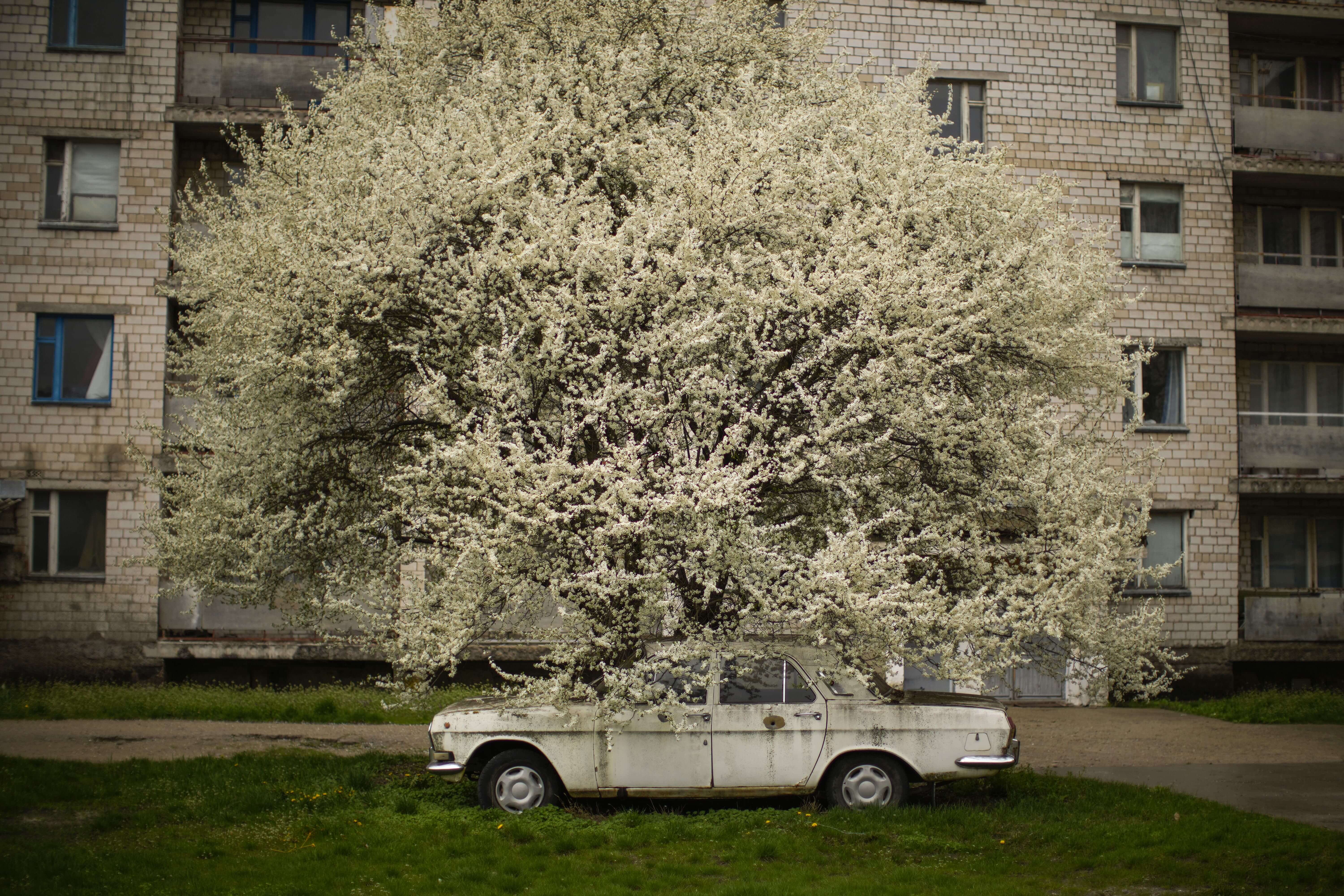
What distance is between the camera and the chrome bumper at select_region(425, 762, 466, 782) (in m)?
9.69

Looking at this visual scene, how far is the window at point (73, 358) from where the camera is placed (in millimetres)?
19938

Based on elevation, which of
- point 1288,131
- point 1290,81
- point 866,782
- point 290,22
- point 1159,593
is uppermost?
point 290,22

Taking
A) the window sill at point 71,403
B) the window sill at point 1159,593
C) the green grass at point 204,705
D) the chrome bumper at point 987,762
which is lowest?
the green grass at point 204,705

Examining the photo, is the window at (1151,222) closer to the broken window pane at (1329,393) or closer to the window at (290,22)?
the broken window pane at (1329,393)

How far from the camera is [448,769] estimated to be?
970 centimetres

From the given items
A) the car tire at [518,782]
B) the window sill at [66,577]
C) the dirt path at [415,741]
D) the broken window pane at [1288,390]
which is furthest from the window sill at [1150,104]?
the window sill at [66,577]

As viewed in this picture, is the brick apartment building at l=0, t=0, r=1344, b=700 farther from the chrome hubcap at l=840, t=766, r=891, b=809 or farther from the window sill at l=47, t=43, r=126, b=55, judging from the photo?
the chrome hubcap at l=840, t=766, r=891, b=809

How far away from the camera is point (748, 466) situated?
29.2ft

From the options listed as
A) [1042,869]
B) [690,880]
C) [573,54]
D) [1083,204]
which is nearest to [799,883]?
[690,880]

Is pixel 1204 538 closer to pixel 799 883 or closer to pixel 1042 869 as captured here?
pixel 1042 869

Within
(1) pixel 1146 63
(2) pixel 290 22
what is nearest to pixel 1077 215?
(1) pixel 1146 63

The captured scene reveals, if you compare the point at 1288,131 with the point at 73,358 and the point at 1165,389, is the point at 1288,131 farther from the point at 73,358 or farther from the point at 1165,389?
the point at 73,358

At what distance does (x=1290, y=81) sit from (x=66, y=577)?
24.8m

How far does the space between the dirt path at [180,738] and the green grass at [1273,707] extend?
41.8ft
